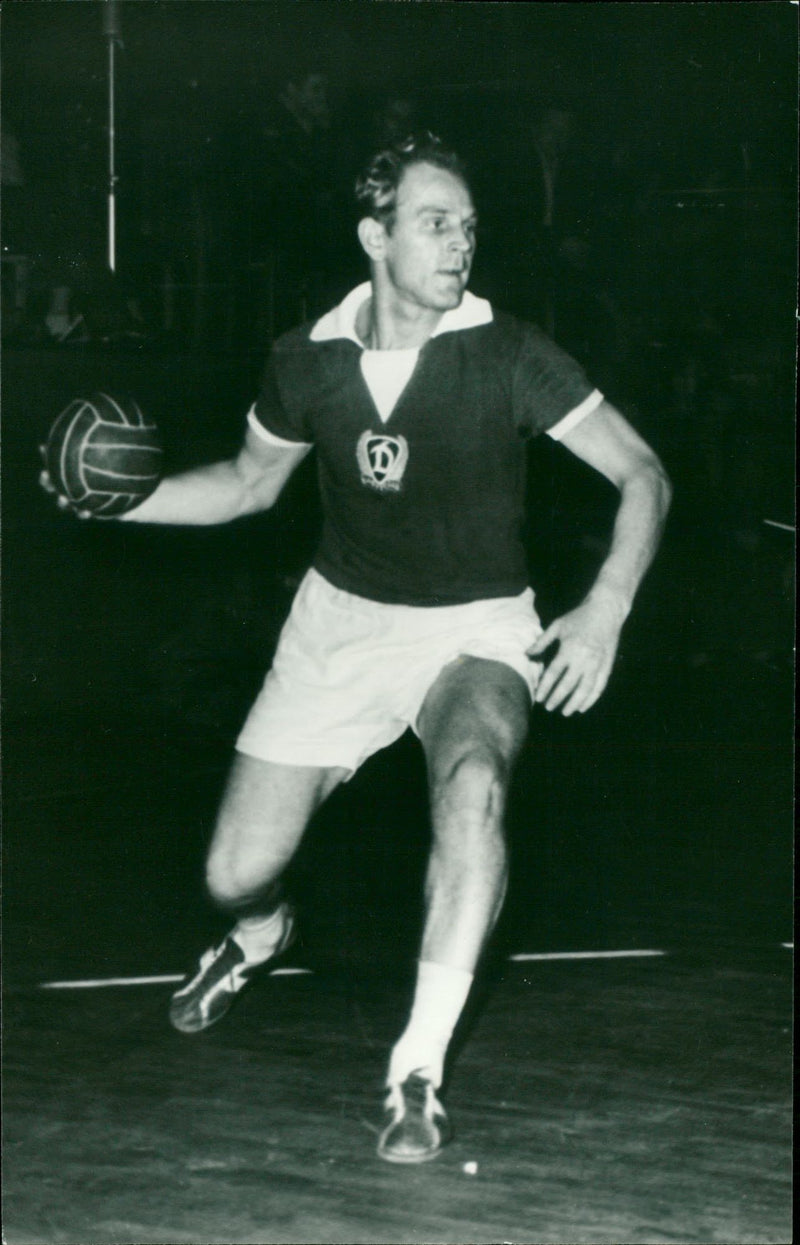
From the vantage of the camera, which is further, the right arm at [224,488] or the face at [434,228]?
the right arm at [224,488]

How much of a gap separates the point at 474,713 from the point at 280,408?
3.13 feet

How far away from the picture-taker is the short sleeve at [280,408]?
3.56 meters

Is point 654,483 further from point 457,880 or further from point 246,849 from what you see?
point 246,849

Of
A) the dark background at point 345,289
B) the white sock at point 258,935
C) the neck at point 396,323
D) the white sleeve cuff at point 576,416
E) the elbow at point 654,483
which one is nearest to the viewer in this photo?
the elbow at point 654,483

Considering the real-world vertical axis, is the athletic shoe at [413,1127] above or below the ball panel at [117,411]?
below

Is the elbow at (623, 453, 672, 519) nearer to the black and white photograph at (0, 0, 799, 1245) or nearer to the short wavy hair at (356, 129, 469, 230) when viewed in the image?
the black and white photograph at (0, 0, 799, 1245)

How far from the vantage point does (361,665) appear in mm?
3455

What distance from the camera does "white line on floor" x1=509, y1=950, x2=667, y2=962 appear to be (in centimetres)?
397

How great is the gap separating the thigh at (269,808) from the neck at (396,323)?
0.96 m

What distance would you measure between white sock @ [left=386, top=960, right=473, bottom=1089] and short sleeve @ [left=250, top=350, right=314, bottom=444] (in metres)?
1.34

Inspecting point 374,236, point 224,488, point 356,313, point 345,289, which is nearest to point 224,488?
point 224,488

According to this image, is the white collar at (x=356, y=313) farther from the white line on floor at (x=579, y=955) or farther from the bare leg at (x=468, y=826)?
the white line on floor at (x=579, y=955)

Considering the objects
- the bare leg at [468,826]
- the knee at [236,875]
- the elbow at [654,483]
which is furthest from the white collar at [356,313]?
the knee at [236,875]

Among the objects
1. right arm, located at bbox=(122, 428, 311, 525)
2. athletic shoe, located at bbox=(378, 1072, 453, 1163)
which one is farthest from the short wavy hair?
athletic shoe, located at bbox=(378, 1072, 453, 1163)
